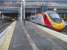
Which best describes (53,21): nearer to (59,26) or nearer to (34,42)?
(59,26)

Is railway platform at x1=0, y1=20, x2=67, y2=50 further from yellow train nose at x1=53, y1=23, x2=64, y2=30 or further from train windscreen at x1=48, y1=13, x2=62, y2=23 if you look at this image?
train windscreen at x1=48, y1=13, x2=62, y2=23

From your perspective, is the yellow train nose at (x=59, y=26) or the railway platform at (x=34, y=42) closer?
the railway platform at (x=34, y=42)

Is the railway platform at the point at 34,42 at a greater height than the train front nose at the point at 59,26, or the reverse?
the railway platform at the point at 34,42

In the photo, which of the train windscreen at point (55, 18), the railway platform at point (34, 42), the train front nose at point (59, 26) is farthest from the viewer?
the train windscreen at point (55, 18)

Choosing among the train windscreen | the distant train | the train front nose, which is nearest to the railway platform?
the train front nose

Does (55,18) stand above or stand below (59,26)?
above

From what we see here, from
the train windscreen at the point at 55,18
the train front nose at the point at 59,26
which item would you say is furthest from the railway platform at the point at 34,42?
the train windscreen at the point at 55,18

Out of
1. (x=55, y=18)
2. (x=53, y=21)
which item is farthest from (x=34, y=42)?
(x=55, y=18)

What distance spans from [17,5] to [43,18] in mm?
72451

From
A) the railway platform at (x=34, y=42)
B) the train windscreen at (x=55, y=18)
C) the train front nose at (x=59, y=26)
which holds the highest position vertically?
the railway platform at (x=34, y=42)

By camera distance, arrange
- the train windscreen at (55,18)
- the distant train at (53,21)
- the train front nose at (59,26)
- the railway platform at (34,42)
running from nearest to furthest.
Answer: the railway platform at (34,42) → the train front nose at (59,26) → the distant train at (53,21) → the train windscreen at (55,18)

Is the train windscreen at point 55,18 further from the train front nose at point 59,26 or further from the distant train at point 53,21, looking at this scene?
the train front nose at point 59,26

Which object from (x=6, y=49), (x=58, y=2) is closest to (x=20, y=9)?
(x=58, y=2)

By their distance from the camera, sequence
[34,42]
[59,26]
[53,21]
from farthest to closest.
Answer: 1. [53,21]
2. [59,26]
3. [34,42]
